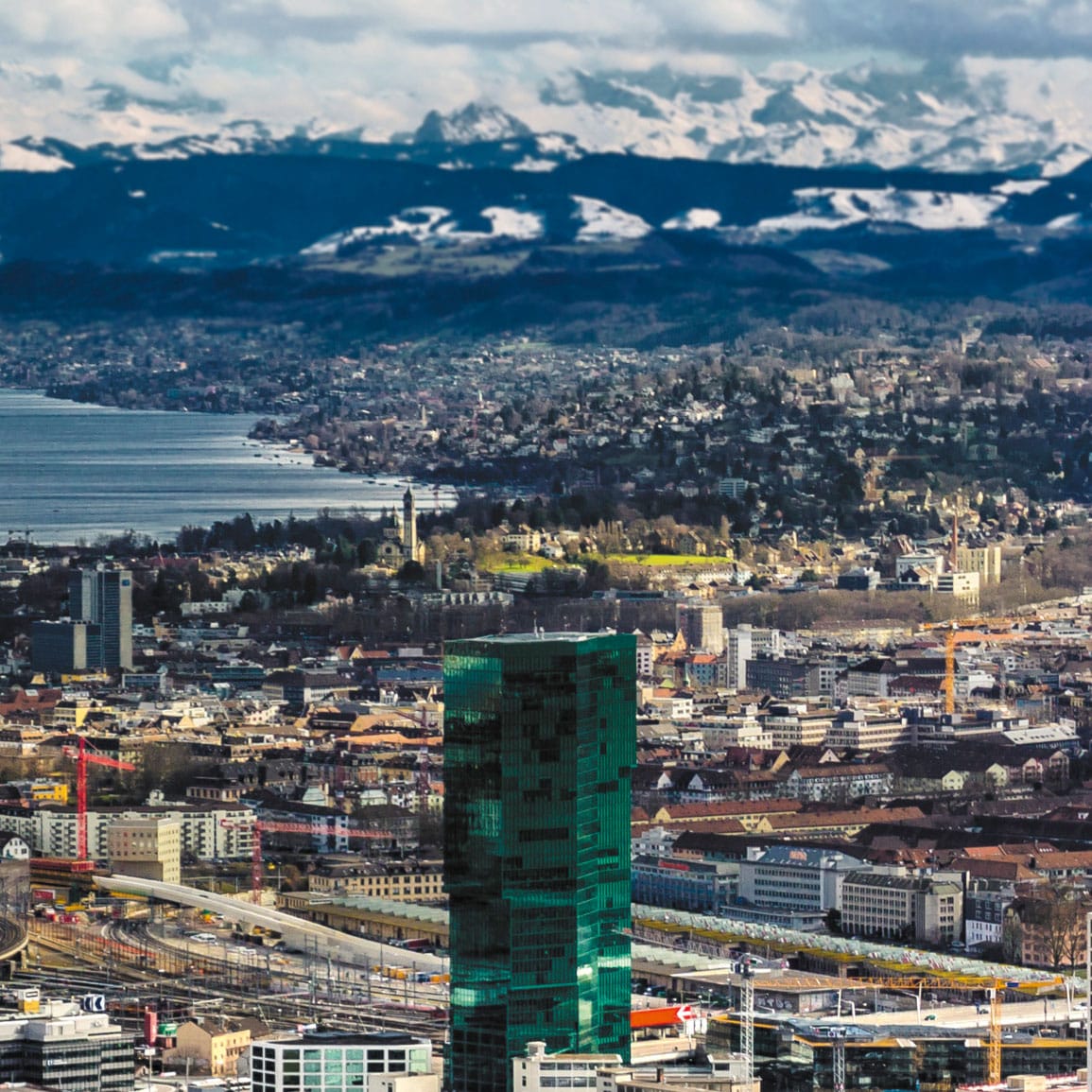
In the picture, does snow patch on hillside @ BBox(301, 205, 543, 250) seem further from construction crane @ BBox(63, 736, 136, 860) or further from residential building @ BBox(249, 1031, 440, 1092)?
residential building @ BBox(249, 1031, 440, 1092)

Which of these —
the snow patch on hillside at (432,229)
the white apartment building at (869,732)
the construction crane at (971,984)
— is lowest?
the construction crane at (971,984)

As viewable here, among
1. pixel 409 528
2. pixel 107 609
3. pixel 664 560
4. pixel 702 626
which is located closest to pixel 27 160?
pixel 409 528

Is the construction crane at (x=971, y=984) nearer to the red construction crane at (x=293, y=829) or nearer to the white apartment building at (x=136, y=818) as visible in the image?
the red construction crane at (x=293, y=829)

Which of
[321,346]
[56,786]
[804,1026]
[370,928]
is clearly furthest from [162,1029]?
[321,346]

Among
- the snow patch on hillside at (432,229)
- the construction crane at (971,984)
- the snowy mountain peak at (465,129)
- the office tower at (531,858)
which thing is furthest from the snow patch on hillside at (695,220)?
the office tower at (531,858)

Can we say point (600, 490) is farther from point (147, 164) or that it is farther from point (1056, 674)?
point (147, 164)

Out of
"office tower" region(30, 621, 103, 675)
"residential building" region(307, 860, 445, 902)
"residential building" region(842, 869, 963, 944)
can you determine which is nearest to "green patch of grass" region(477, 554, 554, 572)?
"office tower" region(30, 621, 103, 675)
